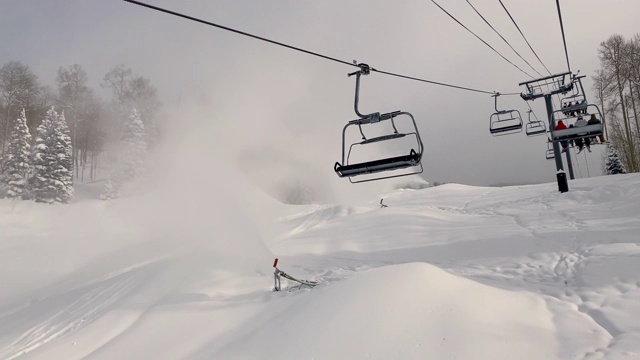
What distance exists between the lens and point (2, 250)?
68.4ft

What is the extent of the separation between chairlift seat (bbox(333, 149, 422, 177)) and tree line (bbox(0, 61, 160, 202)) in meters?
33.9

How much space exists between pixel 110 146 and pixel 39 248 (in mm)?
27817

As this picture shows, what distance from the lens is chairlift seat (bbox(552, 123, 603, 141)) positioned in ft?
30.8

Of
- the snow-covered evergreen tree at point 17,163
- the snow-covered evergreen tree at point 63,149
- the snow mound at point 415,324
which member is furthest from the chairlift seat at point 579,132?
the snow-covered evergreen tree at point 63,149

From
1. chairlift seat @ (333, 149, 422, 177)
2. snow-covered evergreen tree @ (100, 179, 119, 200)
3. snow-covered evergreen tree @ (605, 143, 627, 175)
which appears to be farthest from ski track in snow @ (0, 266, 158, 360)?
snow-covered evergreen tree @ (605, 143, 627, 175)

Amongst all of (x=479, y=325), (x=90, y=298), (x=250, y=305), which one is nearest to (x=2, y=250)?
(x=90, y=298)

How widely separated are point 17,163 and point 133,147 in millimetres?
10089

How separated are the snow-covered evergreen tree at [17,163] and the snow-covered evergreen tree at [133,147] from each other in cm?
802

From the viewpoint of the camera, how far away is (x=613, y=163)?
3662 cm

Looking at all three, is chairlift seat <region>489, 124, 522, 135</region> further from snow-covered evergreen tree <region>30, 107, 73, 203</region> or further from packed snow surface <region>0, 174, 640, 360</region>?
snow-covered evergreen tree <region>30, 107, 73, 203</region>

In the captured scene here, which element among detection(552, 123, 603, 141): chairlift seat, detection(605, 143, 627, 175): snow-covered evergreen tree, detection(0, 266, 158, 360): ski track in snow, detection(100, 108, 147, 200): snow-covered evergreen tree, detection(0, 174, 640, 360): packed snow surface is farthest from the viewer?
detection(605, 143, 627, 175): snow-covered evergreen tree

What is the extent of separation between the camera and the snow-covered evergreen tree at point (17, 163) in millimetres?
29062

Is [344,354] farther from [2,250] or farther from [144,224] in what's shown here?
[2,250]

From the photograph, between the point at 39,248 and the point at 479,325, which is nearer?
the point at 479,325
